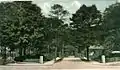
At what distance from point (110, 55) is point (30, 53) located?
2.31 ft

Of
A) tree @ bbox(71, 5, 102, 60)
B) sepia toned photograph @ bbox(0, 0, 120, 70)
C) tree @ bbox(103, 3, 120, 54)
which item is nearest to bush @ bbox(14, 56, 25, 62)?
sepia toned photograph @ bbox(0, 0, 120, 70)

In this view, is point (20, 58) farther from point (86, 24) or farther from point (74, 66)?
point (86, 24)

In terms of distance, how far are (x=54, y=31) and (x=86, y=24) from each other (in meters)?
0.29

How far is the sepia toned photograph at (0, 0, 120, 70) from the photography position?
3.43 metres

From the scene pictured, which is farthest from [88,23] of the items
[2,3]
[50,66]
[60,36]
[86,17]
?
[2,3]

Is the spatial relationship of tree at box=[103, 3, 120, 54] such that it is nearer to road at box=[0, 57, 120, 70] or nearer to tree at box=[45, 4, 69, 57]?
road at box=[0, 57, 120, 70]

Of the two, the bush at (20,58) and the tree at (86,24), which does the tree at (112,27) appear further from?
the bush at (20,58)

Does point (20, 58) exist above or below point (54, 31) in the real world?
below

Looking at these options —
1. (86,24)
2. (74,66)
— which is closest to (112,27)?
(86,24)

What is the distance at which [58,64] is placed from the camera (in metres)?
3.39

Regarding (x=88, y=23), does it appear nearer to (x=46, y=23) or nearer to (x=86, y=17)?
(x=86, y=17)

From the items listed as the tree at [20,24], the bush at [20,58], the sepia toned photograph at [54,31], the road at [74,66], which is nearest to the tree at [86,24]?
the sepia toned photograph at [54,31]

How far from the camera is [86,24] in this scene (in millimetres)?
3469

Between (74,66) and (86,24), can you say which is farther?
(86,24)
